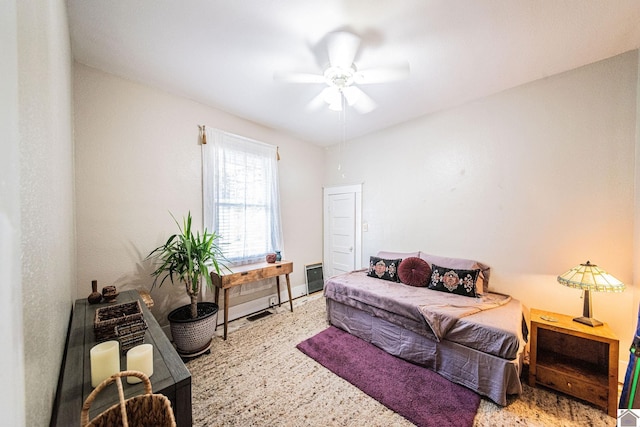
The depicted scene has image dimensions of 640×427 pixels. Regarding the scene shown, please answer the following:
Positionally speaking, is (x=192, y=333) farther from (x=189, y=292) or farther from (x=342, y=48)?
(x=342, y=48)

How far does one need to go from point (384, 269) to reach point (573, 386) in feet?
5.75

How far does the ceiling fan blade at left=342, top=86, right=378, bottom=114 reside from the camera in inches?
85.0

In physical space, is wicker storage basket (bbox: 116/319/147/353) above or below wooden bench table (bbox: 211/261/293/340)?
above

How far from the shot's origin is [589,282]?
1.73 meters

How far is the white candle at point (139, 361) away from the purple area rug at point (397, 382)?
5.04 ft

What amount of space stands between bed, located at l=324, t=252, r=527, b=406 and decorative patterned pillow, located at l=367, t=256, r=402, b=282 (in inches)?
0.7

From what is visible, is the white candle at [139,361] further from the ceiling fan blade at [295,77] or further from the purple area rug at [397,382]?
the ceiling fan blade at [295,77]

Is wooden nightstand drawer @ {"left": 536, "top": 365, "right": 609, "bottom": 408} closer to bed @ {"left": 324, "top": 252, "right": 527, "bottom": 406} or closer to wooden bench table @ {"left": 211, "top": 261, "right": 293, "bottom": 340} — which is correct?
bed @ {"left": 324, "top": 252, "right": 527, "bottom": 406}

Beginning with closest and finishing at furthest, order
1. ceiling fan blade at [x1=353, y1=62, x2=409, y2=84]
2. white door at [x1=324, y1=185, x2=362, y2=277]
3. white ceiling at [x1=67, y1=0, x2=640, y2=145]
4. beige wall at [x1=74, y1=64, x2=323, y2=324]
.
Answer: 1. white ceiling at [x1=67, y1=0, x2=640, y2=145]
2. ceiling fan blade at [x1=353, y1=62, x2=409, y2=84]
3. beige wall at [x1=74, y1=64, x2=323, y2=324]
4. white door at [x1=324, y1=185, x2=362, y2=277]

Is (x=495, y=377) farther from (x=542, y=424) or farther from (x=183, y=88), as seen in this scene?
(x=183, y=88)

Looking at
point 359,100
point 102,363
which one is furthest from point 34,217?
point 359,100

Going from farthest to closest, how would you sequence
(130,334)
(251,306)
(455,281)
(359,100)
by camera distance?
1. (251,306)
2. (359,100)
3. (455,281)
4. (130,334)

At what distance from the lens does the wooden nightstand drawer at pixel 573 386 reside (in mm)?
1617

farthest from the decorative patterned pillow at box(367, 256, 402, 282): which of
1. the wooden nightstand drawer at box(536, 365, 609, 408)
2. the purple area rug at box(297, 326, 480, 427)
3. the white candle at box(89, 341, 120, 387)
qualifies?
the white candle at box(89, 341, 120, 387)
